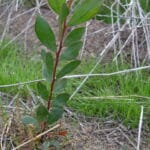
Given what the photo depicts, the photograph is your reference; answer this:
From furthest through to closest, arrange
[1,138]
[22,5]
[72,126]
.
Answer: [22,5] → [72,126] → [1,138]

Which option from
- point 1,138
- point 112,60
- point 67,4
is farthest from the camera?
point 112,60

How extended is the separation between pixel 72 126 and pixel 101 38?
779 mm

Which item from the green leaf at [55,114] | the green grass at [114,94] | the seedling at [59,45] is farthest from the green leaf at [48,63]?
the green grass at [114,94]

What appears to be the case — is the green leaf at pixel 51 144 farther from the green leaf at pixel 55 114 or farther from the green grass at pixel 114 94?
the green grass at pixel 114 94

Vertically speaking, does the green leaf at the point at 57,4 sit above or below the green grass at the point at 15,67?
above

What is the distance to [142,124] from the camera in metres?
1.66

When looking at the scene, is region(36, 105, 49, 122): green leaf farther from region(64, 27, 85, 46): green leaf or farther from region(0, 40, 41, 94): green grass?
region(0, 40, 41, 94): green grass

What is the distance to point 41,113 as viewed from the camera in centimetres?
137

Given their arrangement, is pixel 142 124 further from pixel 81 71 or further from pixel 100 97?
pixel 81 71

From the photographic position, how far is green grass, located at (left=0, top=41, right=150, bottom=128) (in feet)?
5.60

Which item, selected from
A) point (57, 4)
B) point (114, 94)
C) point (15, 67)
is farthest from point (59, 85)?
point (15, 67)

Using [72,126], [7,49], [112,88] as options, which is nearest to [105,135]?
[72,126]

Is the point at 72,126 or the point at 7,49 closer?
the point at 72,126

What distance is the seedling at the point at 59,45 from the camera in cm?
122
